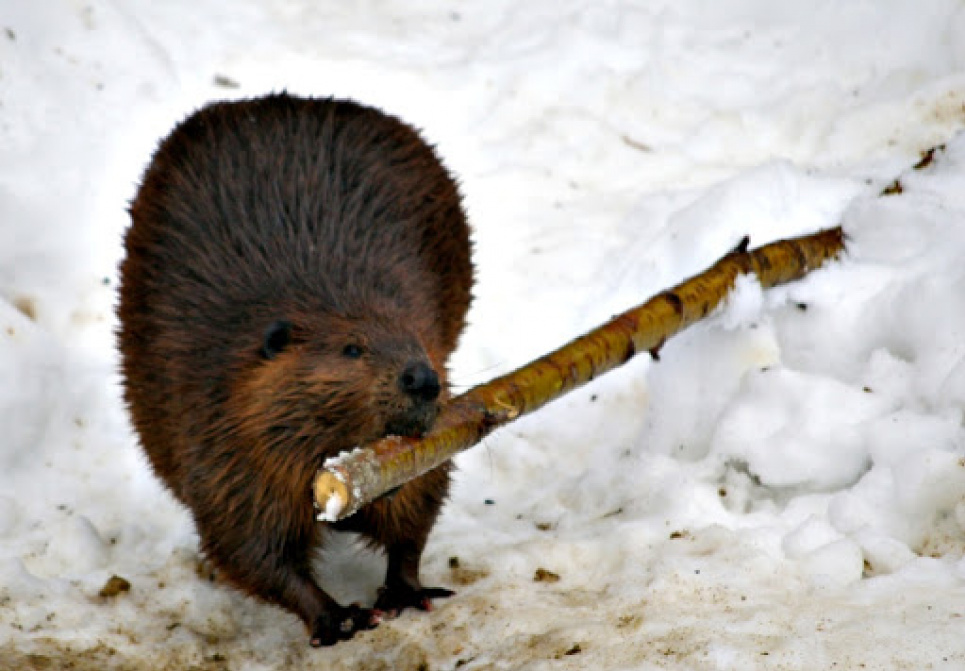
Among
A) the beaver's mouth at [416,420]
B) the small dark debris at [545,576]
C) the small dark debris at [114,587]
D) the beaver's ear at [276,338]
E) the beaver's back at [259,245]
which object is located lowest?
the small dark debris at [114,587]

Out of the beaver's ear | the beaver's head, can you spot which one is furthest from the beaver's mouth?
the beaver's ear

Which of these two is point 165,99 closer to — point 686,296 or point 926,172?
point 686,296

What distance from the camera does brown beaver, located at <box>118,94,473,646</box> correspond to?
326 cm

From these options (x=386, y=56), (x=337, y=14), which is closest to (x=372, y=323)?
(x=386, y=56)

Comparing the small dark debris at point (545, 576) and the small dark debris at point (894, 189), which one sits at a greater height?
the small dark debris at point (894, 189)

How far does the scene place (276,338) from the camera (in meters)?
3.35

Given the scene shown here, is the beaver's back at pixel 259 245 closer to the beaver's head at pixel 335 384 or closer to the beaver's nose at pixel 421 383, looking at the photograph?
the beaver's head at pixel 335 384

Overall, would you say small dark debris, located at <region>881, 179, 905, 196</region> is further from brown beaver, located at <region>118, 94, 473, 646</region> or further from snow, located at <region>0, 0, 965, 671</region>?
brown beaver, located at <region>118, 94, 473, 646</region>

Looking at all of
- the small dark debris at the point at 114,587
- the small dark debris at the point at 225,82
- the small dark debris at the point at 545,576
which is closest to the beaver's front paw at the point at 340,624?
the small dark debris at the point at 545,576

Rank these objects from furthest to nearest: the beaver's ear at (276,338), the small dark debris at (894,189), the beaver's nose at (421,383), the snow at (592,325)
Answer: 1. the small dark debris at (894,189)
2. the beaver's ear at (276,338)
3. the snow at (592,325)
4. the beaver's nose at (421,383)

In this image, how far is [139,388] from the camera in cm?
393

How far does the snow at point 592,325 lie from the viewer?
317 cm

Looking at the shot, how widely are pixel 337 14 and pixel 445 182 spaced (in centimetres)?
262

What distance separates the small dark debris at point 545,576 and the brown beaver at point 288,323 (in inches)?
11.5
